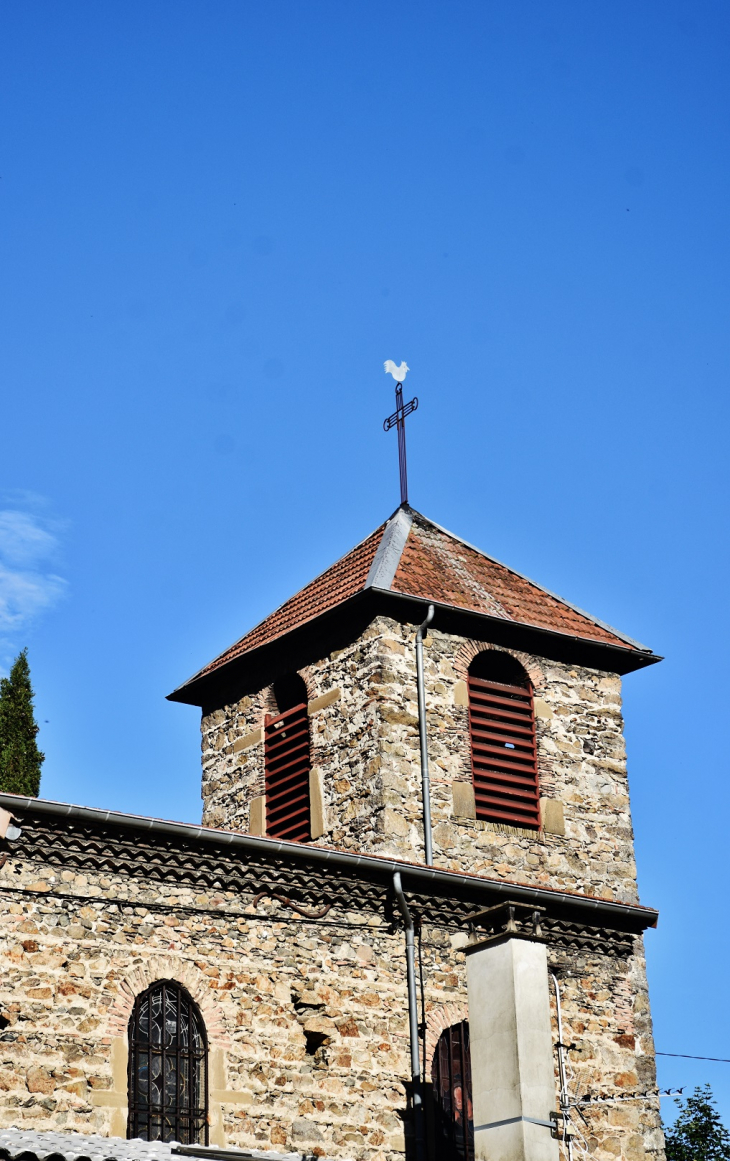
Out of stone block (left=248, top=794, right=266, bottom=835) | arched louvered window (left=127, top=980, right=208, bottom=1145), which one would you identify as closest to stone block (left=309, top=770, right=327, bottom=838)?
Result: stone block (left=248, top=794, right=266, bottom=835)

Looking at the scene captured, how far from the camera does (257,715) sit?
74.0 ft

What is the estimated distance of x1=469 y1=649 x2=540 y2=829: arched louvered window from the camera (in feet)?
68.9

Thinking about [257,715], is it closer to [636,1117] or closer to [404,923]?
[404,923]

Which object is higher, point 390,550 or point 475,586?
point 390,550

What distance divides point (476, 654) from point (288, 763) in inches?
111

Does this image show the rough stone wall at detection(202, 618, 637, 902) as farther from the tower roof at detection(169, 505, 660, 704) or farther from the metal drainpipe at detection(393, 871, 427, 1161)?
the metal drainpipe at detection(393, 871, 427, 1161)

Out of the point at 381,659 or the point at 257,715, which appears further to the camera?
the point at 257,715

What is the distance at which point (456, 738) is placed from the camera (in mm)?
20969

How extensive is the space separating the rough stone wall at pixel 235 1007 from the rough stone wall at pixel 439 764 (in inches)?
93.8

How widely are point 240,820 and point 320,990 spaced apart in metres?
5.55

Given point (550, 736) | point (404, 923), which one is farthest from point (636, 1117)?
point (550, 736)

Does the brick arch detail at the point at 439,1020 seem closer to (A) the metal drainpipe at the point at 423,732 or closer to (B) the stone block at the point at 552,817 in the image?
(A) the metal drainpipe at the point at 423,732

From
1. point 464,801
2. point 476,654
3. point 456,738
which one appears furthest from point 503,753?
point 476,654

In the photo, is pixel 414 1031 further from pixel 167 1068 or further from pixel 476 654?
pixel 476 654
